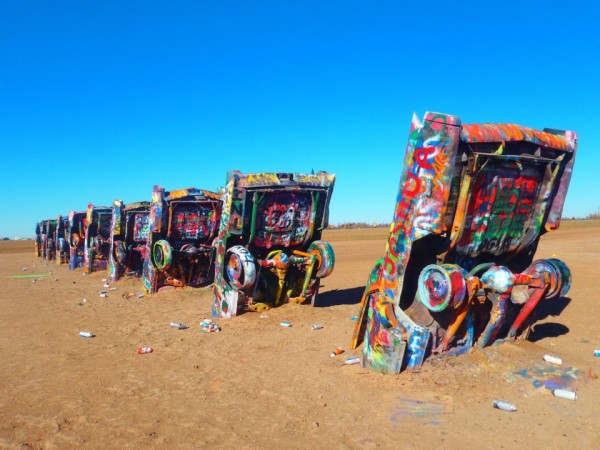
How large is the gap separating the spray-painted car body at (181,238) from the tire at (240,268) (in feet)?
11.3

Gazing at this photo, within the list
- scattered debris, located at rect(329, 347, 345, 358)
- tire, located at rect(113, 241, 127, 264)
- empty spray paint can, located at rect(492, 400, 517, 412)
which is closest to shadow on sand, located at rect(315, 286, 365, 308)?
scattered debris, located at rect(329, 347, 345, 358)

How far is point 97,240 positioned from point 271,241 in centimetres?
1122

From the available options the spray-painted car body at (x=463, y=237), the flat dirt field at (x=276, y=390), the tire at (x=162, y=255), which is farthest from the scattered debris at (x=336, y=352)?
the tire at (x=162, y=255)

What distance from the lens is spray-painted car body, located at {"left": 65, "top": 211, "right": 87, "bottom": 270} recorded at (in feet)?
65.4

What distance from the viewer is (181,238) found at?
13164mm

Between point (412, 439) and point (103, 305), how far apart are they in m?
9.74

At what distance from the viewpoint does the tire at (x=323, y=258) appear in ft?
32.9

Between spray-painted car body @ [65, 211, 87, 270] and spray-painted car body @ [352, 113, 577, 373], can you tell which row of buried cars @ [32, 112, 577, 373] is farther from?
spray-painted car body @ [65, 211, 87, 270]

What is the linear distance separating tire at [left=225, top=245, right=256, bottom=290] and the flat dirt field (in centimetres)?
83

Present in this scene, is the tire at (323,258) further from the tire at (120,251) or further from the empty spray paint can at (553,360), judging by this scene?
the tire at (120,251)

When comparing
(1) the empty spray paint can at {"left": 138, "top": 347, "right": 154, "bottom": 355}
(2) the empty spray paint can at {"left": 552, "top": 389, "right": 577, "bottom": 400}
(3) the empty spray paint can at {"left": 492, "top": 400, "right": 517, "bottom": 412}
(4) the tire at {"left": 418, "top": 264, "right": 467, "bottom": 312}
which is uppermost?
(4) the tire at {"left": 418, "top": 264, "right": 467, "bottom": 312}

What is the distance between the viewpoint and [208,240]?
1363cm

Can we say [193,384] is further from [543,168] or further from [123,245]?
[123,245]

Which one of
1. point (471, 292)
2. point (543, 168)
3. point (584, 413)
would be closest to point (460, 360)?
point (471, 292)
